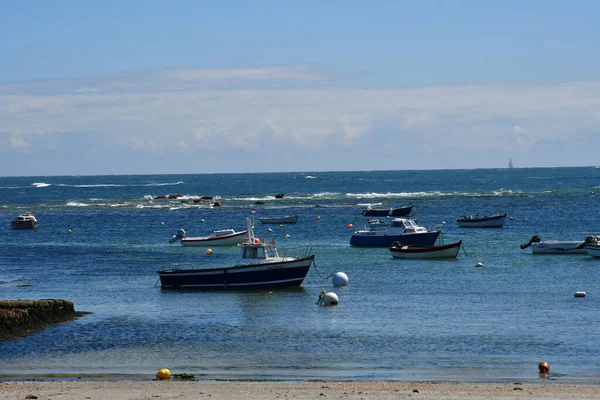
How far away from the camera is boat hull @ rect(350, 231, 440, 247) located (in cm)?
6744

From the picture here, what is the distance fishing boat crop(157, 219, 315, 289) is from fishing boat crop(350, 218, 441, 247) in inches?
904

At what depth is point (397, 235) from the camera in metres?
68.5

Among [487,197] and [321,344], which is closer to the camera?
[321,344]

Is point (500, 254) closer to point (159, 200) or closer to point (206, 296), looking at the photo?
point (206, 296)

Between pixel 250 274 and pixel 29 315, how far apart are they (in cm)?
1355

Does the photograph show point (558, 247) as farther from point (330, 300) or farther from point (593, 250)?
point (330, 300)

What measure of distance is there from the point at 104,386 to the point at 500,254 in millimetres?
41240

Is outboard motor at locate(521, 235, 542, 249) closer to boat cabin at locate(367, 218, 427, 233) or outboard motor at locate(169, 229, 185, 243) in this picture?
boat cabin at locate(367, 218, 427, 233)

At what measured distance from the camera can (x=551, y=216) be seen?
97750 millimetres

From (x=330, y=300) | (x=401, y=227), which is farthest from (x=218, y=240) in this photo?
(x=330, y=300)

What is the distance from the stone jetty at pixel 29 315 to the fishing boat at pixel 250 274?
9.70 metres

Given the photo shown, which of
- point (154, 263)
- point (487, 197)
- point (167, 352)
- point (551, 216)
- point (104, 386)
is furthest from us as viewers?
point (487, 197)

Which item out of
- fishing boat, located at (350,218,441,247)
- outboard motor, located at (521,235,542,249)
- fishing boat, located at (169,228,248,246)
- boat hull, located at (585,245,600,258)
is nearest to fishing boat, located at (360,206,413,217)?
fishing boat, located at (169,228,248,246)

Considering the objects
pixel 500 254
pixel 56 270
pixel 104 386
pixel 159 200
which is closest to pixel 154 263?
pixel 56 270
